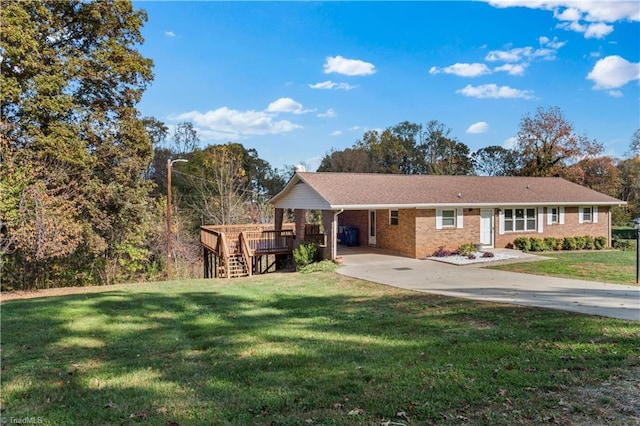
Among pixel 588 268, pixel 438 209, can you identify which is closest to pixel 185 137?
pixel 438 209

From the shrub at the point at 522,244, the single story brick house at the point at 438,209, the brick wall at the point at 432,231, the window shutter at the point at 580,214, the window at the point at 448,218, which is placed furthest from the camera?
the window shutter at the point at 580,214

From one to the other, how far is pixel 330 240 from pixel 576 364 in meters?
12.1

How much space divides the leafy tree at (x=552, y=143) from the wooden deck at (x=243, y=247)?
25.2 metres

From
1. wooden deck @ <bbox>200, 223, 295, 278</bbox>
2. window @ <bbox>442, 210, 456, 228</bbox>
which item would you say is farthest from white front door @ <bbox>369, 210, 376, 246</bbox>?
wooden deck @ <bbox>200, 223, 295, 278</bbox>

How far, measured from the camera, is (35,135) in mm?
14695

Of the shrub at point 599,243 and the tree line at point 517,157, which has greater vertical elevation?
the tree line at point 517,157

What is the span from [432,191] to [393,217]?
2.17m

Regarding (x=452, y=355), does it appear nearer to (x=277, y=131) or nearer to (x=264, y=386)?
(x=264, y=386)

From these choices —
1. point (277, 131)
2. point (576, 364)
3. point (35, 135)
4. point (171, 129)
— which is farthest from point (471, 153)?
point (576, 364)

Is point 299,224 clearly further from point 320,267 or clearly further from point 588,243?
point 588,243

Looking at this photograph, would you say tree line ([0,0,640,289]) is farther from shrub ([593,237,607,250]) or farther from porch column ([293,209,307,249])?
shrub ([593,237,607,250])

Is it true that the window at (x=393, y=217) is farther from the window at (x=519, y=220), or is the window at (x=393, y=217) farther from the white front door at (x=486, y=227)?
the window at (x=519, y=220)

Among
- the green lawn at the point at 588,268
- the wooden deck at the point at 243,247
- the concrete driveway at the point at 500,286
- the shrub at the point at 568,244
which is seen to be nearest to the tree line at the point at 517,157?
the shrub at the point at 568,244

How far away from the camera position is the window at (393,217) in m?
19.2
